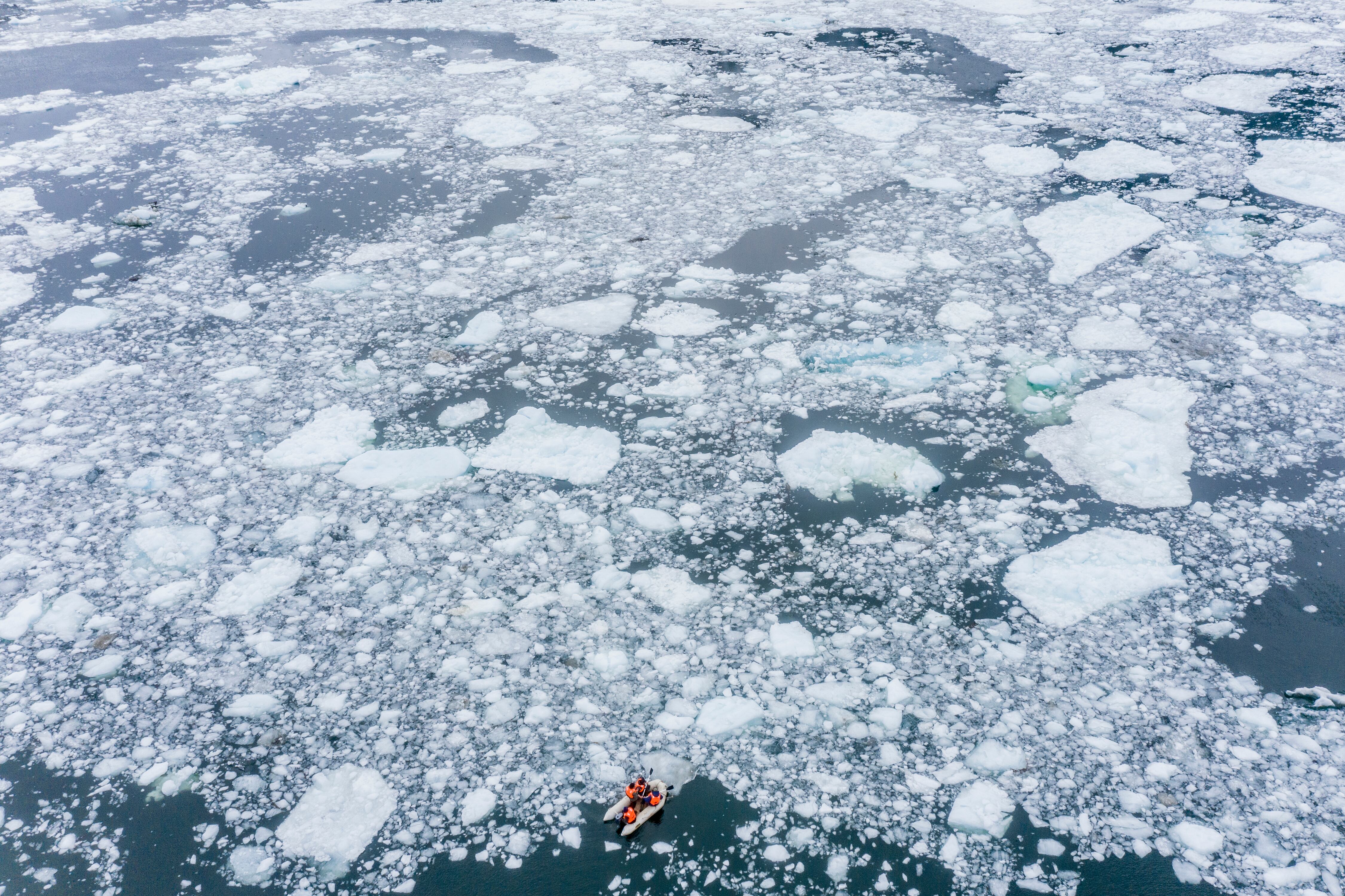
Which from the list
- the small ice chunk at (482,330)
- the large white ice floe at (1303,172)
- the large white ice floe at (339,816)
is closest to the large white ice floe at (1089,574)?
the large white ice floe at (339,816)

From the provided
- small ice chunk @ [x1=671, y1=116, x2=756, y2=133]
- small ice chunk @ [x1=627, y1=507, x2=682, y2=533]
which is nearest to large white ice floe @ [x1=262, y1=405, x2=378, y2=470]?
small ice chunk @ [x1=627, y1=507, x2=682, y2=533]

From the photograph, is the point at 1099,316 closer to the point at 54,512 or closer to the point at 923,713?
the point at 923,713

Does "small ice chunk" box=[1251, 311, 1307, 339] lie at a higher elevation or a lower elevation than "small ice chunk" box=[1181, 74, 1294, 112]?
lower

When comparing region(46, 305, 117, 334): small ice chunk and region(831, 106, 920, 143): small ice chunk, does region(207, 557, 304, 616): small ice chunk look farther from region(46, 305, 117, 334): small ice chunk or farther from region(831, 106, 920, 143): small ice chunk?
region(831, 106, 920, 143): small ice chunk

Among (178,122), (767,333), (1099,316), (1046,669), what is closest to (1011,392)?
(1099,316)

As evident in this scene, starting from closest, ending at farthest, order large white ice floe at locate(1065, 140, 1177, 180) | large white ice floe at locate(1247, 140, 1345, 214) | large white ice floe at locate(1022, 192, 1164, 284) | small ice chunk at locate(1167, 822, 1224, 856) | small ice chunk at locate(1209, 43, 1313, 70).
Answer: small ice chunk at locate(1167, 822, 1224, 856)
large white ice floe at locate(1022, 192, 1164, 284)
large white ice floe at locate(1247, 140, 1345, 214)
large white ice floe at locate(1065, 140, 1177, 180)
small ice chunk at locate(1209, 43, 1313, 70)

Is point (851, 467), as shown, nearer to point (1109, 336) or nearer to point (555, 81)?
point (1109, 336)
